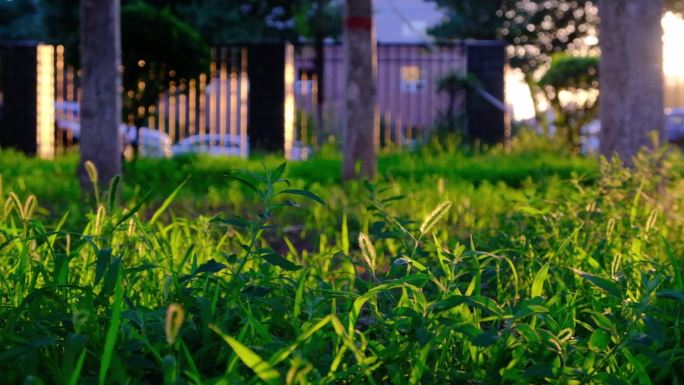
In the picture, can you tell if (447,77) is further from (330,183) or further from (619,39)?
(619,39)

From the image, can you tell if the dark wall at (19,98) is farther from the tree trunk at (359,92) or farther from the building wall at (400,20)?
the building wall at (400,20)

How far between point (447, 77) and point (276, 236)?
42.2ft

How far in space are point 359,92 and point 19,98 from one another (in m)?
11.4

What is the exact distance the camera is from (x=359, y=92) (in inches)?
321

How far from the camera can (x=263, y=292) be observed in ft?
7.07

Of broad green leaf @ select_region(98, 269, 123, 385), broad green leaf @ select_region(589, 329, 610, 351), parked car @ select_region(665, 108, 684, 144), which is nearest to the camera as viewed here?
broad green leaf @ select_region(98, 269, 123, 385)

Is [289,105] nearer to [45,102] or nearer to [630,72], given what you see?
[45,102]

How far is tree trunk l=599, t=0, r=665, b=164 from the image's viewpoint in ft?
19.5

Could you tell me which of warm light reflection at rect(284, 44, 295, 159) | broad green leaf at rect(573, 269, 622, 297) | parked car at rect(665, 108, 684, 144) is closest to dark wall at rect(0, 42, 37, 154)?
warm light reflection at rect(284, 44, 295, 159)

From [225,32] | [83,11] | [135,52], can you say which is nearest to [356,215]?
[83,11]

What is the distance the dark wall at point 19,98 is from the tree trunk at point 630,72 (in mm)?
13675

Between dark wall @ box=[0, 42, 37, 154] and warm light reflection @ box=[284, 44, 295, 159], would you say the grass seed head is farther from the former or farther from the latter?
dark wall @ box=[0, 42, 37, 154]

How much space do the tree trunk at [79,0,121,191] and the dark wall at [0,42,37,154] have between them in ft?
38.9

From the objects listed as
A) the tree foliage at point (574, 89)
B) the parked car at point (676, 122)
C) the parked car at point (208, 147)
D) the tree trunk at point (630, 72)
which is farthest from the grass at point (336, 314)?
the parked car at point (676, 122)
